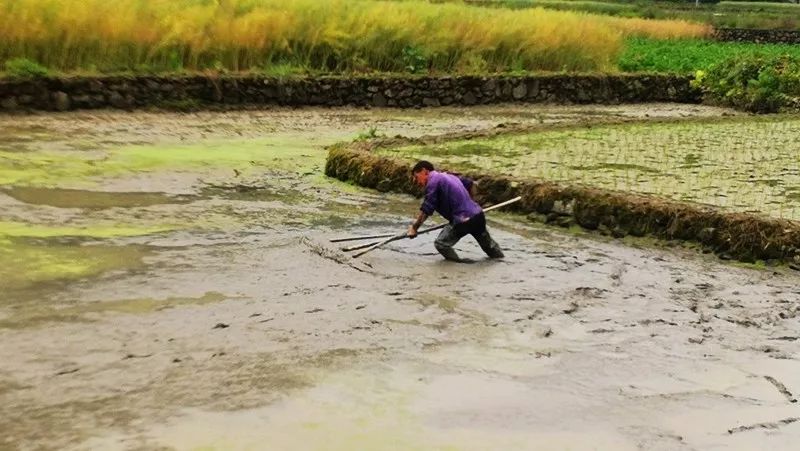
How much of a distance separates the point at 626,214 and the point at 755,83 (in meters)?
10.4

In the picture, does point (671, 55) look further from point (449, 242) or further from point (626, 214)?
point (449, 242)

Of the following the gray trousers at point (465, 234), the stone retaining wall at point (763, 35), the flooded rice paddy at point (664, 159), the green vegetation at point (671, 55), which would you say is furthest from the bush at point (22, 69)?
the stone retaining wall at point (763, 35)

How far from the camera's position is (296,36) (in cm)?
1648

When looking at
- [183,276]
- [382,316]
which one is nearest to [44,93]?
[183,276]

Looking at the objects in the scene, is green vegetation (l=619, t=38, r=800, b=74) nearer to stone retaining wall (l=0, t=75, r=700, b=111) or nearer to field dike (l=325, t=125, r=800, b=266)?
stone retaining wall (l=0, t=75, r=700, b=111)

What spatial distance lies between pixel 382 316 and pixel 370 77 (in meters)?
11.3

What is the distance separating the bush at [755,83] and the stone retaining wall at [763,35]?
17.7 meters

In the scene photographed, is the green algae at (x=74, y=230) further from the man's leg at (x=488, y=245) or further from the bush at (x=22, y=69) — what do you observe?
the bush at (x=22, y=69)

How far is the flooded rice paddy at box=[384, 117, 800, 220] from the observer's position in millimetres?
8078

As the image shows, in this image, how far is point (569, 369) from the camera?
4.59 m

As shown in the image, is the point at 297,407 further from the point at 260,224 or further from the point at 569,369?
the point at 260,224

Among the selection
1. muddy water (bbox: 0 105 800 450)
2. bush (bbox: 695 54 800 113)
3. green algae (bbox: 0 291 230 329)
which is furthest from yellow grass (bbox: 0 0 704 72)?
green algae (bbox: 0 291 230 329)

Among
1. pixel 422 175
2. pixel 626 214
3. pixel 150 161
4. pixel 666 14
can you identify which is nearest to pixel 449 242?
pixel 422 175

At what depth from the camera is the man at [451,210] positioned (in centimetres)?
659
